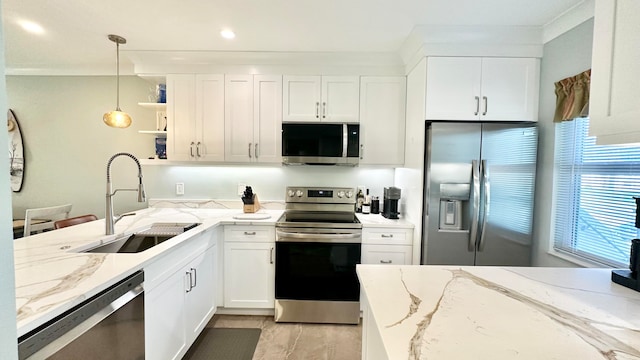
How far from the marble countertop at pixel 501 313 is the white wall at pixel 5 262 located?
0.81 m

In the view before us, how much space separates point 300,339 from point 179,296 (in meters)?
1.05

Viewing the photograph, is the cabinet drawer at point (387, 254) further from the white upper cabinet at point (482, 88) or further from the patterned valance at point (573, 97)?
the patterned valance at point (573, 97)

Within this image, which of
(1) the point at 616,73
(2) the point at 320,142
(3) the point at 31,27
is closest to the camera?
(1) the point at 616,73

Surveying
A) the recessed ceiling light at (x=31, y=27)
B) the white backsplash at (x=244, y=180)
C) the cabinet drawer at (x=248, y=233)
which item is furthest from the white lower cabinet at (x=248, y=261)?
the recessed ceiling light at (x=31, y=27)

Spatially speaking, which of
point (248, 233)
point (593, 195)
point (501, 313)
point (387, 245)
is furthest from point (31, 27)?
point (593, 195)

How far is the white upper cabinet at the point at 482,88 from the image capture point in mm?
2180

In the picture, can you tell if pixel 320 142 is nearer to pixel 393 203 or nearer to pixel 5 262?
pixel 393 203

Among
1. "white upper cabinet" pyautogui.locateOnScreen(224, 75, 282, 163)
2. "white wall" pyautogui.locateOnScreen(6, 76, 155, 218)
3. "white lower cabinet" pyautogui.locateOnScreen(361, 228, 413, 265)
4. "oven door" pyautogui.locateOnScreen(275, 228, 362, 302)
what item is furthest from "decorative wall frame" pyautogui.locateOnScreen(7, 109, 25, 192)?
"white lower cabinet" pyautogui.locateOnScreen(361, 228, 413, 265)

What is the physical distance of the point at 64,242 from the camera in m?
1.61

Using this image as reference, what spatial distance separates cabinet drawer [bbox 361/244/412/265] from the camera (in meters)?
2.42

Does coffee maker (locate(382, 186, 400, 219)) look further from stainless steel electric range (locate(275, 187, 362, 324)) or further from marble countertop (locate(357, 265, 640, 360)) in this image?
marble countertop (locate(357, 265, 640, 360))

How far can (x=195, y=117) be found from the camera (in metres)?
2.76

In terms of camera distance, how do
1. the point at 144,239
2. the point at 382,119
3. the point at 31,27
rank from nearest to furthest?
the point at 144,239 → the point at 31,27 → the point at 382,119

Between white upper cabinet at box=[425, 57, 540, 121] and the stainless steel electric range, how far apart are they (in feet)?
4.16
